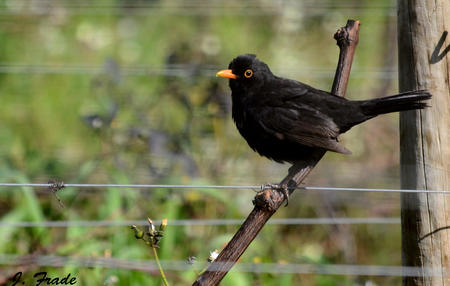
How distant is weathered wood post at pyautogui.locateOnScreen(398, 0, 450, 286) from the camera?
260cm

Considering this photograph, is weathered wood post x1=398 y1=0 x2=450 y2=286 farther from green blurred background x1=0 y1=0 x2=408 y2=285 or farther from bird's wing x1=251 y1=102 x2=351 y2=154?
green blurred background x1=0 y1=0 x2=408 y2=285

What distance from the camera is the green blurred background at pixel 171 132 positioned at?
427 cm

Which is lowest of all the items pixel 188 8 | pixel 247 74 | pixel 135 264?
pixel 135 264

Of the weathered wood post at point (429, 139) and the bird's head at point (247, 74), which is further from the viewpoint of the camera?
the bird's head at point (247, 74)

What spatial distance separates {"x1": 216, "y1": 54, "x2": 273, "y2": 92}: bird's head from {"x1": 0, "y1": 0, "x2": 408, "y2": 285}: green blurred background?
42.7 inches

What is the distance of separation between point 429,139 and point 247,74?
1.07 m

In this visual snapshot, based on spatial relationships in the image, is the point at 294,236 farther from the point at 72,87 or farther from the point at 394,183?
the point at 72,87

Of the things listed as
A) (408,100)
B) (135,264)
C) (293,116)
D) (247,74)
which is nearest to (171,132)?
(135,264)

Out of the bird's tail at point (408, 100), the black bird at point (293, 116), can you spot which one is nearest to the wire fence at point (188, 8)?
the black bird at point (293, 116)

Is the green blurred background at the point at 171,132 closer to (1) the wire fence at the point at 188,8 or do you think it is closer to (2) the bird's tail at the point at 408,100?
(1) the wire fence at the point at 188,8

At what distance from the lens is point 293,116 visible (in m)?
3.13

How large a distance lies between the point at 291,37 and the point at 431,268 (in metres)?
4.14

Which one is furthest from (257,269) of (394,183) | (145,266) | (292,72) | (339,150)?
(292,72)

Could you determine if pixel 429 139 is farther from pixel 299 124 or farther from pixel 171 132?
pixel 171 132
